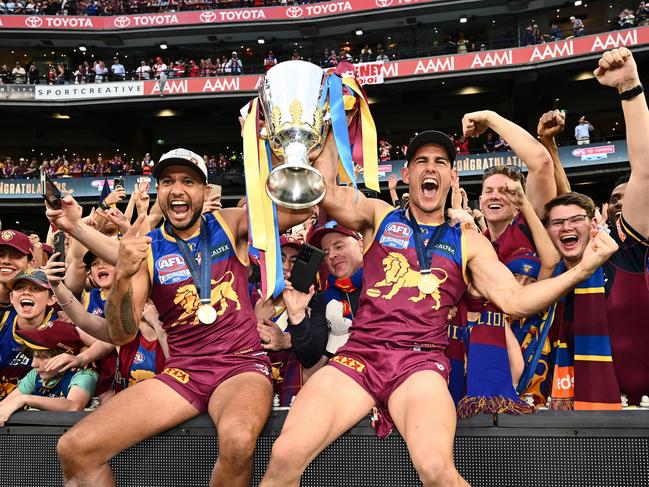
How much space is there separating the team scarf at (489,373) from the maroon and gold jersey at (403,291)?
25 centimetres

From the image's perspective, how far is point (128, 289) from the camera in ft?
9.68

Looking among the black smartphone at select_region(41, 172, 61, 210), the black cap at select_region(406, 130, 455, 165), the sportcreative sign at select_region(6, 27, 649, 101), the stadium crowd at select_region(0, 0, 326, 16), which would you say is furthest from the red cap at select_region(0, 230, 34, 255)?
the stadium crowd at select_region(0, 0, 326, 16)

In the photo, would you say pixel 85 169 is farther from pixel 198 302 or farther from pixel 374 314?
pixel 374 314

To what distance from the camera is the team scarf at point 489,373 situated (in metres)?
2.94

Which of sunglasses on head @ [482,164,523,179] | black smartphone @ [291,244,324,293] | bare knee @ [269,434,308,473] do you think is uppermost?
sunglasses on head @ [482,164,523,179]

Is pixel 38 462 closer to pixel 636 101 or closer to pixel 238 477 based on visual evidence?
pixel 238 477

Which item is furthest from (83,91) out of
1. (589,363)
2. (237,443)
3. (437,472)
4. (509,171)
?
(437,472)

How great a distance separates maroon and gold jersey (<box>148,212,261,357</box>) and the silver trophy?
764 mm

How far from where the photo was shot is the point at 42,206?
2625 cm

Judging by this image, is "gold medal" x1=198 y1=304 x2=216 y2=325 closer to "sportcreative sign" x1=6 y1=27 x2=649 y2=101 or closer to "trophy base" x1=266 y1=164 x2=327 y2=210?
"trophy base" x1=266 y1=164 x2=327 y2=210

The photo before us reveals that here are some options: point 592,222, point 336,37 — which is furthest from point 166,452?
point 336,37

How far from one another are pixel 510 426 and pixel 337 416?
2.60ft

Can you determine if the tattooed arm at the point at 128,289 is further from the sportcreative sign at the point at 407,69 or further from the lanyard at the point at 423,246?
the sportcreative sign at the point at 407,69

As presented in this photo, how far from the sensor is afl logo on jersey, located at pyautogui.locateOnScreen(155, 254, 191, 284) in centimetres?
324
